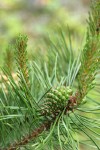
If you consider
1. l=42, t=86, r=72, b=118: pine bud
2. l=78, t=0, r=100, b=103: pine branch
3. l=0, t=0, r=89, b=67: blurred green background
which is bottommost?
l=42, t=86, r=72, b=118: pine bud

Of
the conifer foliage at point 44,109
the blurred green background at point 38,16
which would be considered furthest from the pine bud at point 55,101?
the blurred green background at point 38,16

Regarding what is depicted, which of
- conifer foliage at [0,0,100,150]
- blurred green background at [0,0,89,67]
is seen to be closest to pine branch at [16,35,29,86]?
conifer foliage at [0,0,100,150]

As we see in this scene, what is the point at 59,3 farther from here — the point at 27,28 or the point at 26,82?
the point at 26,82

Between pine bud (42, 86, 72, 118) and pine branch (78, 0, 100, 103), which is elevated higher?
pine branch (78, 0, 100, 103)

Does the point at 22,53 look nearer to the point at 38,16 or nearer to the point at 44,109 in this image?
the point at 44,109

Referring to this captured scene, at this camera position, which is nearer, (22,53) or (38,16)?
(22,53)

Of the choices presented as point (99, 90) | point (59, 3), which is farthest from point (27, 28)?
point (99, 90)

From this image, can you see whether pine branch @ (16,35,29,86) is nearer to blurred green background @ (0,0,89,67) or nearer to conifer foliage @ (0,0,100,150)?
conifer foliage @ (0,0,100,150)

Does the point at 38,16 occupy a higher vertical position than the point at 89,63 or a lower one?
higher

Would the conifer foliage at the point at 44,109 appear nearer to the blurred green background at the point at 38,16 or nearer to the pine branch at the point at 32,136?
the pine branch at the point at 32,136

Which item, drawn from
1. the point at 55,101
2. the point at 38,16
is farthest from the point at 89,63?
the point at 38,16

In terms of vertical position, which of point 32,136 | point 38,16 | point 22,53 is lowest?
point 32,136
